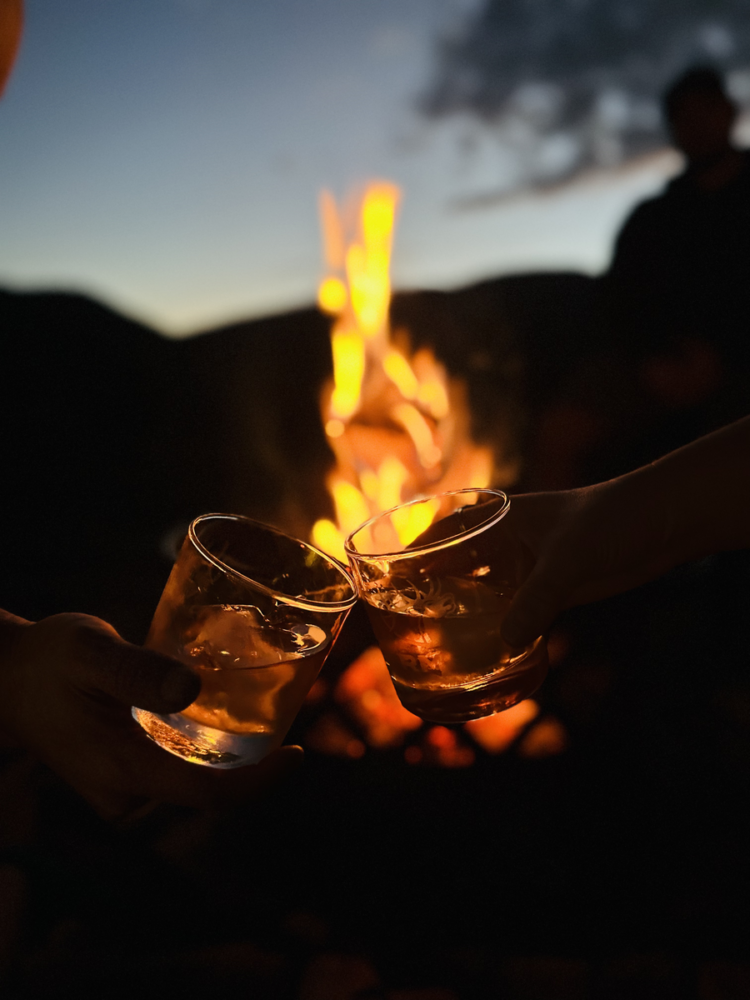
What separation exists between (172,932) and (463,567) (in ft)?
4.66

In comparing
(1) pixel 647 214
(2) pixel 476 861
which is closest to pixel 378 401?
(1) pixel 647 214

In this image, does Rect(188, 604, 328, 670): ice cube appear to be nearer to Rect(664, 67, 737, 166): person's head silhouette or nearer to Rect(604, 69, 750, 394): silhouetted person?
Rect(604, 69, 750, 394): silhouetted person

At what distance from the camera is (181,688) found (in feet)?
2.66

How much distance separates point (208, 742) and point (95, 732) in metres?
0.33

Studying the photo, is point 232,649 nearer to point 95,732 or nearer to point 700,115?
point 95,732

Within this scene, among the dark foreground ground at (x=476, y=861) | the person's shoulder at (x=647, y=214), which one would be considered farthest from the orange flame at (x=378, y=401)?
the dark foreground ground at (x=476, y=861)

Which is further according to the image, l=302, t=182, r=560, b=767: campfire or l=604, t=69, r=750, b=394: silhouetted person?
l=302, t=182, r=560, b=767: campfire

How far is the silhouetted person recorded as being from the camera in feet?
8.87

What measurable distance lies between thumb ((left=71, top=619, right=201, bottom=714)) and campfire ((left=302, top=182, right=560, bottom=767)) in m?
2.19

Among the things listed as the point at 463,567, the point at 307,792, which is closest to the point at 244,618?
the point at 463,567

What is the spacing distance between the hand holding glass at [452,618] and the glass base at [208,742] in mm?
213

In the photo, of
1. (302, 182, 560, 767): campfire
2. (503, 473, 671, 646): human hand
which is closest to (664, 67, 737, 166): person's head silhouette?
(302, 182, 560, 767): campfire

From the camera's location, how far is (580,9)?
114 inches

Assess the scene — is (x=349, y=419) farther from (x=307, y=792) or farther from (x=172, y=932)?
(x=172, y=932)
